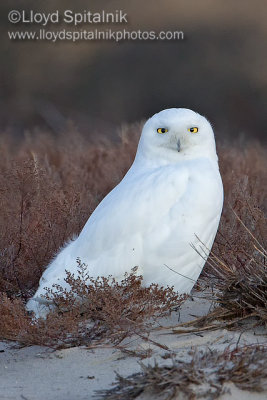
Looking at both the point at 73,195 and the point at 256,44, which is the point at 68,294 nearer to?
the point at 73,195

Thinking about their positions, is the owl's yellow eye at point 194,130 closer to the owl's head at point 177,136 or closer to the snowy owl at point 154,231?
the owl's head at point 177,136

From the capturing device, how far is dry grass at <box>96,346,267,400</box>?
3439 millimetres

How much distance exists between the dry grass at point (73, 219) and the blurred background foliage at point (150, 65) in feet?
26.6

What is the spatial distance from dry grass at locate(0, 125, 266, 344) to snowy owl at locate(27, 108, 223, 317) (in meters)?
0.14

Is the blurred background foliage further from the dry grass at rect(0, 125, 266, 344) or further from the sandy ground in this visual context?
the sandy ground

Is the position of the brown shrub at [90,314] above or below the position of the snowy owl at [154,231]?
below

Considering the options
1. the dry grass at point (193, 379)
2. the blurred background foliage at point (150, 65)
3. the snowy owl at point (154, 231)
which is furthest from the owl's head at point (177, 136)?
the blurred background foliage at point (150, 65)

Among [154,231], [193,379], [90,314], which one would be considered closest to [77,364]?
[90,314]

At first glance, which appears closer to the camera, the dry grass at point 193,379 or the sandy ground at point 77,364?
the dry grass at point 193,379

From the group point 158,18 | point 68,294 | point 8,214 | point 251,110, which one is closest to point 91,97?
point 158,18

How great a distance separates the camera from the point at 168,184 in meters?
4.74

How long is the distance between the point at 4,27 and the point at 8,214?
41.1 feet

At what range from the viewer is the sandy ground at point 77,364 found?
374 cm

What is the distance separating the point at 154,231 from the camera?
4.66 meters
